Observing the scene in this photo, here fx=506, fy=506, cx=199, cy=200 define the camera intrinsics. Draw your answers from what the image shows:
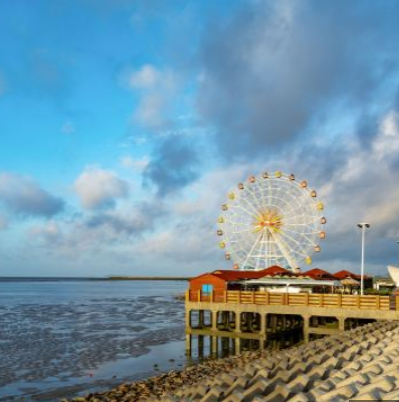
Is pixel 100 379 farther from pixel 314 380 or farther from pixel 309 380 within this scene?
pixel 309 380

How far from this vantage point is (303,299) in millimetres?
28578

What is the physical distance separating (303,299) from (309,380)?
57.3ft

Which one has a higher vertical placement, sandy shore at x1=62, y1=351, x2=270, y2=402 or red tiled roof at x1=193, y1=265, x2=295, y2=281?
red tiled roof at x1=193, y1=265, x2=295, y2=281

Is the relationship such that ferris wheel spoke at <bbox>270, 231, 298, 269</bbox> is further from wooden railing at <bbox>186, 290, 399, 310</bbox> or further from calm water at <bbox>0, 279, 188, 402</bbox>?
wooden railing at <bbox>186, 290, 399, 310</bbox>

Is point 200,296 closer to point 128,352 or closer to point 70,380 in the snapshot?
point 128,352

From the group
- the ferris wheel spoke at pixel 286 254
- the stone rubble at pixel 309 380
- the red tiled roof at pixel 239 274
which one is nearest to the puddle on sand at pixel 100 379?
the stone rubble at pixel 309 380

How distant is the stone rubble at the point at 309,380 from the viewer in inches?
392

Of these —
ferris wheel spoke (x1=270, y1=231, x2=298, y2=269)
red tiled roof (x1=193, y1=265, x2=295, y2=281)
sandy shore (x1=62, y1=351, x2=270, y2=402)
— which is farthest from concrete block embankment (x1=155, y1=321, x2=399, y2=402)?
ferris wheel spoke (x1=270, y1=231, x2=298, y2=269)

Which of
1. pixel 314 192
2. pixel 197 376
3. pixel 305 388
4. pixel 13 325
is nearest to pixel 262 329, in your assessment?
pixel 197 376

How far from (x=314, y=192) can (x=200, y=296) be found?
21.4 m

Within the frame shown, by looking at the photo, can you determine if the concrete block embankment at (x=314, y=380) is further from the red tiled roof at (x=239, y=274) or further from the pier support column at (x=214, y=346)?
the red tiled roof at (x=239, y=274)

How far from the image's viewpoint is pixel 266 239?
48969mm

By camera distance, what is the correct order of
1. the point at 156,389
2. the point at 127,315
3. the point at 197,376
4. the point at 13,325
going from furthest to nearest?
the point at 127,315 → the point at 13,325 → the point at 197,376 → the point at 156,389

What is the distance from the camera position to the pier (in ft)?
88.5
